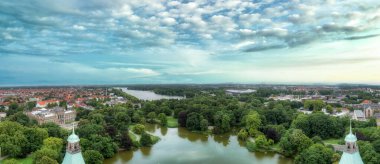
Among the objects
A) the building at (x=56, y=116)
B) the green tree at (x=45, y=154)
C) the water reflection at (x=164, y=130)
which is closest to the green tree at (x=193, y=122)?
the water reflection at (x=164, y=130)

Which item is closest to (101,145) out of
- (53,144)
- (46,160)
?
(53,144)

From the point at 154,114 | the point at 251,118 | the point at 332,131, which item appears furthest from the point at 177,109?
the point at 332,131

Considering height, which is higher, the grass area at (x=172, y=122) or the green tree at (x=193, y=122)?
the green tree at (x=193, y=122)

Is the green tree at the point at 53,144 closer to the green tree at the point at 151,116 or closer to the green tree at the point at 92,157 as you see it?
the green tree at the point at 92,157

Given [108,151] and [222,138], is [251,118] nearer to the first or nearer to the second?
[222,138]

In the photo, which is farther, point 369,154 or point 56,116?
point 56,116

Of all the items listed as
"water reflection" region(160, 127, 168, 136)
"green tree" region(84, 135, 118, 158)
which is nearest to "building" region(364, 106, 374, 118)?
"water reflection" region(160, 127, 168, 136)

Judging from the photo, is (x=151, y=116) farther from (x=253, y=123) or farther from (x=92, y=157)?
(x=92, y=157)
